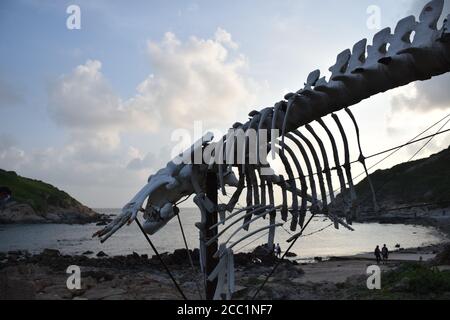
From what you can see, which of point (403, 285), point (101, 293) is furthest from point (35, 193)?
point (403, 285)

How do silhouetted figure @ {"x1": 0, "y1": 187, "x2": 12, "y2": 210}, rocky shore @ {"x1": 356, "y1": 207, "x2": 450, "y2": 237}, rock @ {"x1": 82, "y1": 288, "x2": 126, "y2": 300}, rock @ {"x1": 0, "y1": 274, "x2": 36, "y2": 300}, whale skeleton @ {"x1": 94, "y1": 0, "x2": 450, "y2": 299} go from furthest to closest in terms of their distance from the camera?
rocky shore @ {"x1": 356, "y1": 207, "x2": 450, "y2": 237} < rock @ {"x1": 82, "y1": 288, "x2": 126, "y2": 300} < rock @ {"x1": 0, "y1": 274, "x2": 36, "y2": 300} < silhouetted figure @ {"x1": 0, "y1": 187, "x2": 12, "y2": 210} < whale skeleton @ {"x1": 94, "y1": 0, "x2": 450, "y2": 299}

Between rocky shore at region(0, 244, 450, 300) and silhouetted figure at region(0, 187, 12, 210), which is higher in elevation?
silhouetted figure at region(0, 187, 12, 210)

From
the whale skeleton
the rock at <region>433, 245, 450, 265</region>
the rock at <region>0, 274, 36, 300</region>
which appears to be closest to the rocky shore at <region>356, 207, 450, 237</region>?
the rock at <region>433, 245, 450, 265</region>

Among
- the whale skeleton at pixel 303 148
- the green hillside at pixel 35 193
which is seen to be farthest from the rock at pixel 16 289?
the green hillside at pixel 35 193

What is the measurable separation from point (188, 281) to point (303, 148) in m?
18.8

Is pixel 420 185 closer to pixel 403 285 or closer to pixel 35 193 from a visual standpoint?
pixel 403 285

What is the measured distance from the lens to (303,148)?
6316mm

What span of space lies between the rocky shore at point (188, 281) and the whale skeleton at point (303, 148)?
1.38 m

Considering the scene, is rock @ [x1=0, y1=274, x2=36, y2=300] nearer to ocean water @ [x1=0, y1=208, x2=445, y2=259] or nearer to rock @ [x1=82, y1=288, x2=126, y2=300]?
rock @ [x1=82, y1=288, x2=126, y2=300]

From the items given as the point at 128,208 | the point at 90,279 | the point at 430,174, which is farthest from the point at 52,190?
the point at 128,208

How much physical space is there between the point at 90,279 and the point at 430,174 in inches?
3470

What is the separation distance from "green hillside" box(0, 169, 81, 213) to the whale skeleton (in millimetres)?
93098

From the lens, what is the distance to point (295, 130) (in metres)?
6.36

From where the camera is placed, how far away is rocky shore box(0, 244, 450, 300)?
1369cm
